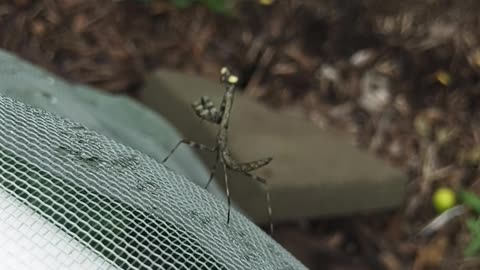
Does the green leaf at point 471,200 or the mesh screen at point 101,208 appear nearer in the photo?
the mesh screen at point 101,208

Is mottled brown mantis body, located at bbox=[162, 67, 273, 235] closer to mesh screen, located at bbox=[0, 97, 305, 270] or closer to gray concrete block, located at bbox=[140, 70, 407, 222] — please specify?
mesh screen, located at bbox=[0, 97, 305, 270]

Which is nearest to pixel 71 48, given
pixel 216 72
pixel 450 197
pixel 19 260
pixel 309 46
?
pixel 216 72

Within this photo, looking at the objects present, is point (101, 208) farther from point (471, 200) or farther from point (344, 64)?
point (344, 64)

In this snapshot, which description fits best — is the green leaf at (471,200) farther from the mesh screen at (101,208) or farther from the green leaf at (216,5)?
the mesh screen at (101,208)

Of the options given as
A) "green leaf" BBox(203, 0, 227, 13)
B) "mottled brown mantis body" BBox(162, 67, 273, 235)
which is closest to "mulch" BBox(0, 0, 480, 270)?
"green leaf" BBox(203, 0, 227, 13)

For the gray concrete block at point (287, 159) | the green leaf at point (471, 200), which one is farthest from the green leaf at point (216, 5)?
the green leaf at point (471, 200)

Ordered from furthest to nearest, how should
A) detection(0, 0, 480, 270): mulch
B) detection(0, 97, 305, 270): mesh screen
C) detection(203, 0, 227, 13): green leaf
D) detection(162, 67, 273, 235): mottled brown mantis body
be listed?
detection(203, 0, 227, 13): green leaf → detection(0, 0, 480, 270): mulch → detection(162, 67, 273, 235): mottled brown mantis body → detection(0, 97, 305, 270): mesh screen

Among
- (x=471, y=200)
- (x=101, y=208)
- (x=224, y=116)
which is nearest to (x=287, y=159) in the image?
(x=471, y=200)
